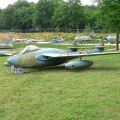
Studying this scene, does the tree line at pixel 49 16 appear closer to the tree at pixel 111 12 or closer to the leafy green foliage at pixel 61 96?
the tree at pixel 111 12

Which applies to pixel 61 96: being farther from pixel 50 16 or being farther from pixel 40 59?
pixel 50 16

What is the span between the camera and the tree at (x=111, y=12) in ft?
91.4

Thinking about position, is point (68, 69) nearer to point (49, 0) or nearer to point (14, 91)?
point (14, 91)

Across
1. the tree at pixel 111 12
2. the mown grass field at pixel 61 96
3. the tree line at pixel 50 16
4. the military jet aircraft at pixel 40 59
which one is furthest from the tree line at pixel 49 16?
the mown grass field at pixel 61 96

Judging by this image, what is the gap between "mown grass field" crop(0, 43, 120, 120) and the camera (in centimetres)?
905

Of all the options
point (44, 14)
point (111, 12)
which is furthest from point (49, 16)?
point (111, 12)

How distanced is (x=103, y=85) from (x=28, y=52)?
649cm

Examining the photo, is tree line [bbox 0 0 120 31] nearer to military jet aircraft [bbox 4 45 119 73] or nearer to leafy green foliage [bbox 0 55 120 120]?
military jet aircraft [bbox 4 45 119 73]

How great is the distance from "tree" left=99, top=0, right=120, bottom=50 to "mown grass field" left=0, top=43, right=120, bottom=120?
1203 centimetres

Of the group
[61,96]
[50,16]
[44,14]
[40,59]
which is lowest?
[61,96]

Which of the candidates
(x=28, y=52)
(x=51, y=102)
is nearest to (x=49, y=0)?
(x=28, y=52)

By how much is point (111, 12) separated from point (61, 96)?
1801 centimetres

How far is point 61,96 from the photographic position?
11.3 metres

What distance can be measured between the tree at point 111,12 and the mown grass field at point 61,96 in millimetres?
12029
